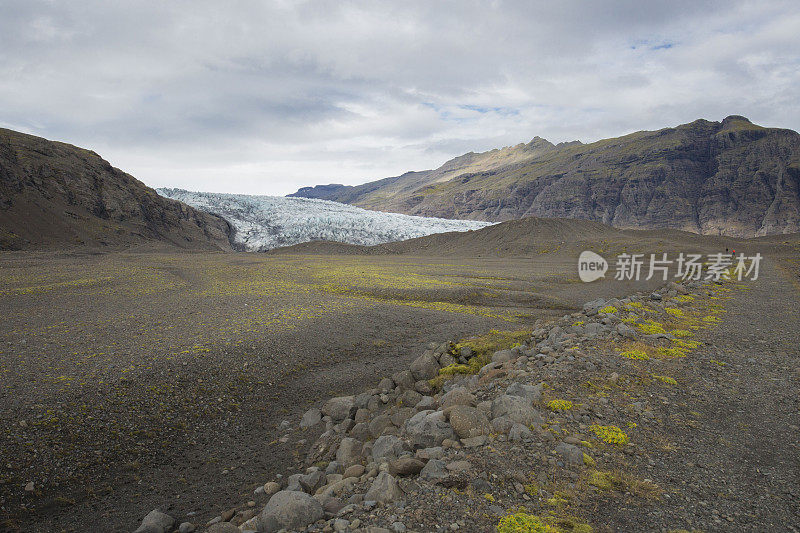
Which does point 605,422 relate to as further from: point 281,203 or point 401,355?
point 281,203

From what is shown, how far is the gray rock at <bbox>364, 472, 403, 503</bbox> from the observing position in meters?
4.88

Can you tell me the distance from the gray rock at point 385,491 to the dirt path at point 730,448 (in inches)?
104

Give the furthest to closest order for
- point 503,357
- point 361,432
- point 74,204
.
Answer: point 74,204 < point 503,357 < point 361,432

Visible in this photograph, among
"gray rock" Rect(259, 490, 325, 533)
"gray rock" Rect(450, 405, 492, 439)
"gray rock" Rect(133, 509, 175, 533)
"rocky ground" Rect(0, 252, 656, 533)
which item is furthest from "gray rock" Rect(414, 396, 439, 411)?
"gray rock" Rect(133, 509, 175, 533)

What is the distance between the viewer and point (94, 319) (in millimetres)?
17156

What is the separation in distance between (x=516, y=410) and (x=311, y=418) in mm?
7225

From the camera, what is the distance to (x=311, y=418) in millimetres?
11516

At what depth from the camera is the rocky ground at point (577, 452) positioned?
4.52 metres

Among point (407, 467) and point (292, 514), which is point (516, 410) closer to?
point (407, 467)

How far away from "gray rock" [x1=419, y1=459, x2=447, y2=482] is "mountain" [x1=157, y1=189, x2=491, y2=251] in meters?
104

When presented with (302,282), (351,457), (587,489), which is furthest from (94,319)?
(587,489)

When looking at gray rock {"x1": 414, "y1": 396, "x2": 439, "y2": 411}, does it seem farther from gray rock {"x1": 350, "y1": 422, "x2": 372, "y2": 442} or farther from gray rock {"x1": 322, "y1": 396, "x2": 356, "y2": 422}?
gray rock {"x1": 322, "y1": 396, "x2": 356, "y2": 422}

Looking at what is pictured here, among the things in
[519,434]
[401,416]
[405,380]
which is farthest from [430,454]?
[405,380]

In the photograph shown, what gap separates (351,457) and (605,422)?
17.4ft
